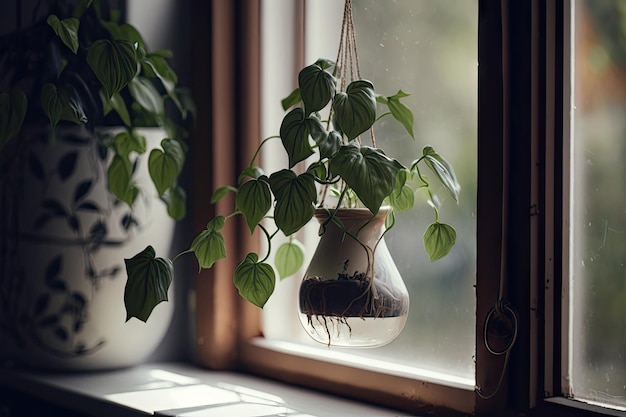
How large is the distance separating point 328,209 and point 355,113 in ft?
0.57

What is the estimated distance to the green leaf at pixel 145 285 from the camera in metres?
1.10

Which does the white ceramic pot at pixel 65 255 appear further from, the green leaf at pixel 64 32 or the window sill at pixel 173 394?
the green leaf at pixel 64 32

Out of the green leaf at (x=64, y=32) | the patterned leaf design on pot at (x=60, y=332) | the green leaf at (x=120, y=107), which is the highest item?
the green leaf at (x=64, y=32)

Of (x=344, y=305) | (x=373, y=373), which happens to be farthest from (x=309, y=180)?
(x=373, y=373)

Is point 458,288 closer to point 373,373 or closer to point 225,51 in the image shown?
point 373,373

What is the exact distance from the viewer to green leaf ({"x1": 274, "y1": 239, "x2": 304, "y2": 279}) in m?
1.34

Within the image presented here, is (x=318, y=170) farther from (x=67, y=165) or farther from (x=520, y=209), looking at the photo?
(x=67, y=165)

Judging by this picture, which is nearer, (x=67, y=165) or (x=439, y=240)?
(x=439, y=240)

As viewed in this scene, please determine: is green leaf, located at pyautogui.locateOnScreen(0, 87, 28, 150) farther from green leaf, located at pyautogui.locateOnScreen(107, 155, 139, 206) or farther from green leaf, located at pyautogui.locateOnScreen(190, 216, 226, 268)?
green leaf, located at pyautogui.locateOnScreen(190, 216, 226, 268)

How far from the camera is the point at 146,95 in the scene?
1470mm

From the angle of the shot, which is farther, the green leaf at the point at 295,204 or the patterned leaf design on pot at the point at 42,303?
the patterned leaf design on pot at the point at 42,303

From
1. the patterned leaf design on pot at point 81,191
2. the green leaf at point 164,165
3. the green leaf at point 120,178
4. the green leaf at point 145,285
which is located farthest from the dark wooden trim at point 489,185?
the patterned leaf design on pot at point 81,191

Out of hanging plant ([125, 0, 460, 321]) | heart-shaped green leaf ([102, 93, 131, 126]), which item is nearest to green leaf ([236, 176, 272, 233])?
hanging plant ([125, 0, 460, 321])

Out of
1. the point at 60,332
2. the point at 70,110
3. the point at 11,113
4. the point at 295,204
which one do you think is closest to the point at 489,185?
the point at 295,204
